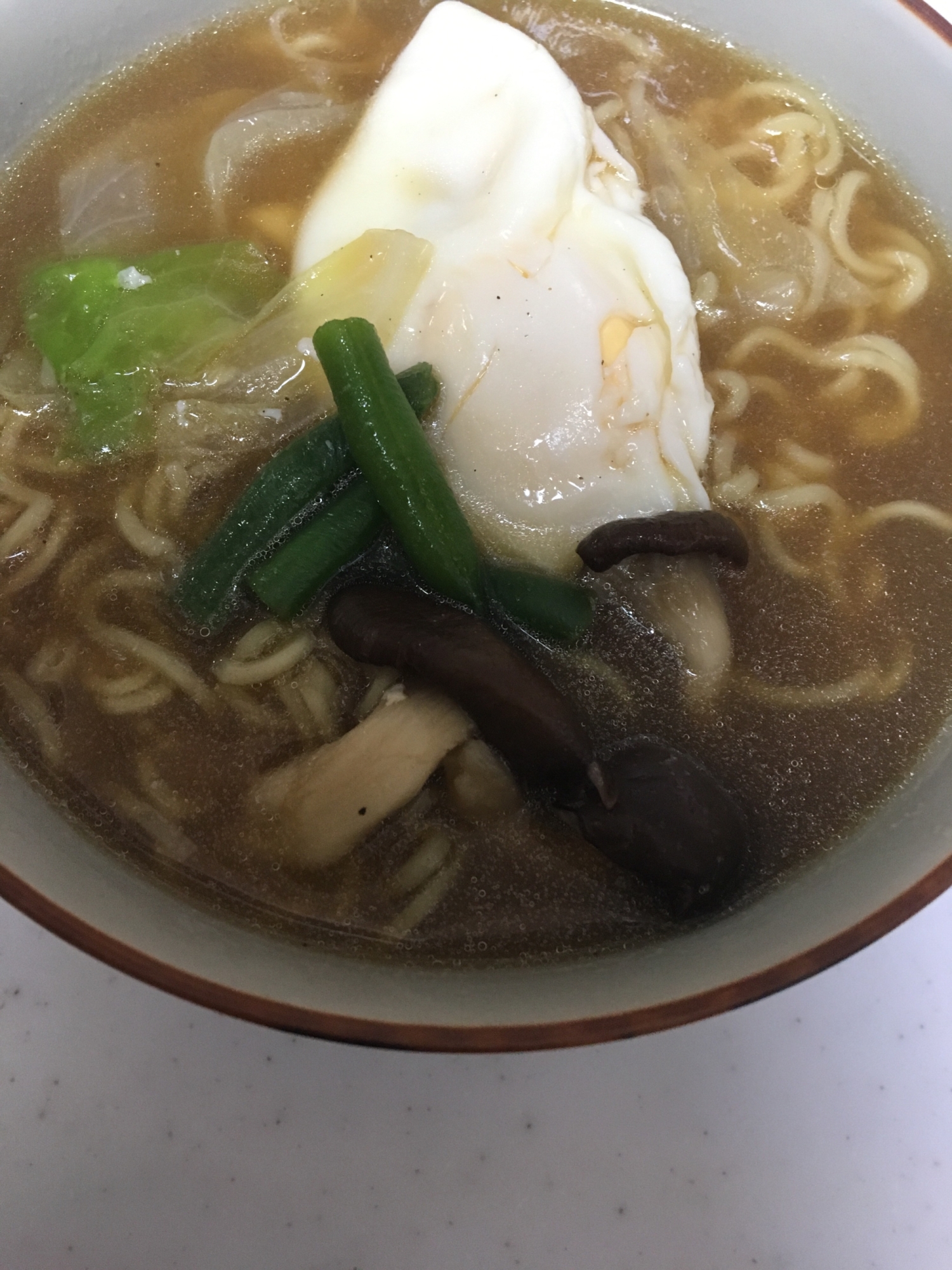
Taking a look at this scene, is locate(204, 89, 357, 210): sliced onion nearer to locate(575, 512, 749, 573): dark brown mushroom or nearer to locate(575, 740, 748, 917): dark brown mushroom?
locate(575, 512, 749, 573): dark brown mushroom

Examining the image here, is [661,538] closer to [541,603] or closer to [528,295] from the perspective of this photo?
[541,603]

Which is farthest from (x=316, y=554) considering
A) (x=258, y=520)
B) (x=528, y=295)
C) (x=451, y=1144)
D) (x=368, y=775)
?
(x=451, y=1144)

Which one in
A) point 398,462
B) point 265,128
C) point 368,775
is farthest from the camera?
point 265,128

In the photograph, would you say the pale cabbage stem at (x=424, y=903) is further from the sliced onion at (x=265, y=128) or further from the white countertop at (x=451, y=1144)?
the sliced onion at (x=265, y=128)

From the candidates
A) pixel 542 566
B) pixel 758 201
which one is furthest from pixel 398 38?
pixel 542 566

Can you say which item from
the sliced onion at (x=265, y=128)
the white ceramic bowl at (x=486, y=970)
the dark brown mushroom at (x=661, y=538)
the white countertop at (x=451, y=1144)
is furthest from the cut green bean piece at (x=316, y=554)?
the sliced onion at (x=265, y=128)
